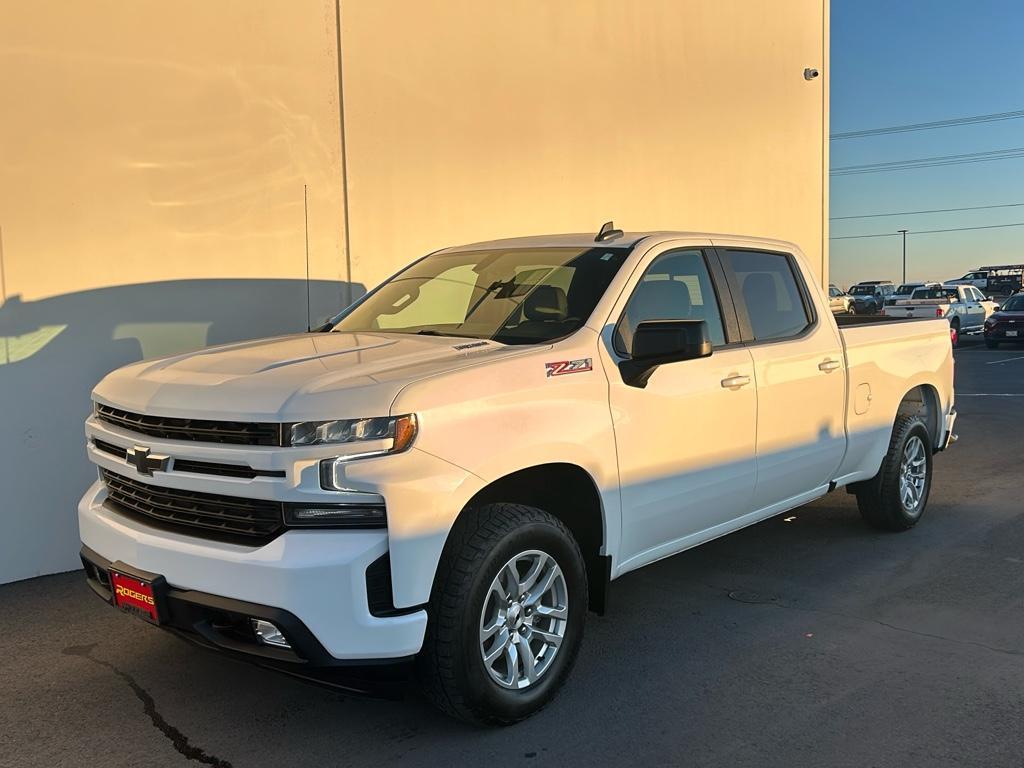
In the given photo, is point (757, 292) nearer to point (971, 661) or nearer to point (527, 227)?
point (971, 661)

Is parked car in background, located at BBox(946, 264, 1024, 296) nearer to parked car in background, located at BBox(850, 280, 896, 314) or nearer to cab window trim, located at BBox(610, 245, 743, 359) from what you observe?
parked car in background, located at BBox(850, 280, 896, 314)

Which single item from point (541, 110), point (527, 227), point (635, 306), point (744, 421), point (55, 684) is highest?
point (541, 110)

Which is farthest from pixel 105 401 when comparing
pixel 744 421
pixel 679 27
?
pixel 679 27

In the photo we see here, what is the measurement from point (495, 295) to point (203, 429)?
1765 mm

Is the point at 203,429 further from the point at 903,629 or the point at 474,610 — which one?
the point at 903,629

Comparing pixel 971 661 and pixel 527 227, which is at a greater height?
pixel 527 227

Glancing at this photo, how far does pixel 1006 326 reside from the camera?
25.8 metres

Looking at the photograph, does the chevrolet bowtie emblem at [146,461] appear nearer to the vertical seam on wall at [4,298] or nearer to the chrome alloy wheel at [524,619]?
the chrome alloy wheel at [524,619]

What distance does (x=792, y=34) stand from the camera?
12594mm

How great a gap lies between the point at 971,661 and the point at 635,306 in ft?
7.29

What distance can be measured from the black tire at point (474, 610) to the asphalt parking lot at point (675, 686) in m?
0.14

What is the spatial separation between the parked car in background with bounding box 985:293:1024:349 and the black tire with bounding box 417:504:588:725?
25777 millimetres

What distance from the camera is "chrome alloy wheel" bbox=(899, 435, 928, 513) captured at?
6.38 m

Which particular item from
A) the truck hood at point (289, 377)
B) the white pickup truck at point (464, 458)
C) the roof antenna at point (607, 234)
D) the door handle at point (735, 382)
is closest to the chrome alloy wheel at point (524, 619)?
the white pickup truck at point (464, 458)
